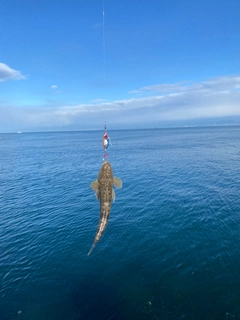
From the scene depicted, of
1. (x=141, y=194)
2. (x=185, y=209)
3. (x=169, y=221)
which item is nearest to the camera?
(x=169, y=221)

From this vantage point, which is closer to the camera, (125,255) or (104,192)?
(104,192)

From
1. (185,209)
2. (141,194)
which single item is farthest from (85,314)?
(141,194)

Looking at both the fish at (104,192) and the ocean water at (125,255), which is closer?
Answer: the fish at (104,192)

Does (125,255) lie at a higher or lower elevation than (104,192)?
lower

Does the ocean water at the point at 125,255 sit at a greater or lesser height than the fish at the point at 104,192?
lesser

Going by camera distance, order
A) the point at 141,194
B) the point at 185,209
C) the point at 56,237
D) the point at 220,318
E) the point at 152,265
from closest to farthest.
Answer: the point at 220,318, the point at 152,265, the point at 56,237, the point at 185,209, the point at 141,194

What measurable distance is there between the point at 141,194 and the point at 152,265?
73.6ft

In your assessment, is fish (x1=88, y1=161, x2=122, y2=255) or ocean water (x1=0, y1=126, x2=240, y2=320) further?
ocean water (x1=0, y1=126, x2=240, y2=320)

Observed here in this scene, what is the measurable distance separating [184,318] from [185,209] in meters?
21.2

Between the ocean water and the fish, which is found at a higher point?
the fish

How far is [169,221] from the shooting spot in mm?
34344

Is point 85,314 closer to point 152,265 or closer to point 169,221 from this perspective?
point 152,265

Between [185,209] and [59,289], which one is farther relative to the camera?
[185,209]

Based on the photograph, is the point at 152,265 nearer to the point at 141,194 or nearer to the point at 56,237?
the point at 56,237
